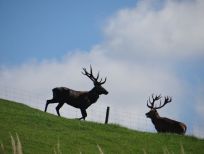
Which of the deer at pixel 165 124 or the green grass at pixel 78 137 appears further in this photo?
the deer at pixel 165 124

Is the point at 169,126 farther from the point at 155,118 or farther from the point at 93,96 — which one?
the point at 93,96

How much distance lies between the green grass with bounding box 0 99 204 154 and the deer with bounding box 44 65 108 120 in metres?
3.51

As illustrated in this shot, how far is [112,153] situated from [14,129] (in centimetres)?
372

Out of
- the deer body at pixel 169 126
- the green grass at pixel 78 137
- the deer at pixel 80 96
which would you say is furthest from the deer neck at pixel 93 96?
the deer body at pixel 169 126

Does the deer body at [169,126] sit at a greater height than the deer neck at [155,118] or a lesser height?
lesser

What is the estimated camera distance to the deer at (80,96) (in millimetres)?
25266

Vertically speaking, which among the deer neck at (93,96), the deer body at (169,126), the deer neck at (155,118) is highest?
the deer neck at (93,96)

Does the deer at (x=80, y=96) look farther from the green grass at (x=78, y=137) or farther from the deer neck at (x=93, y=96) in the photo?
the green grass at (x=78, y=137)

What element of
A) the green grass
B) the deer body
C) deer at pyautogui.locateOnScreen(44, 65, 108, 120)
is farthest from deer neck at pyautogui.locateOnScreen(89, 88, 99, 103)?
the deer body

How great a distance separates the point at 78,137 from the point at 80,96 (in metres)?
7.13

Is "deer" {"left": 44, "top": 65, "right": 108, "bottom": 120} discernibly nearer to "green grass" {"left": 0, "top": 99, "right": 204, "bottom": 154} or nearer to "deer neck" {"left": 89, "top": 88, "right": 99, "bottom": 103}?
"deer neck" {"left": 89, "top": 88, "right": 99, "bottom": 103}

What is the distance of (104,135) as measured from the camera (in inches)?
767

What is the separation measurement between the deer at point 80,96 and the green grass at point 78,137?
11.5 feet

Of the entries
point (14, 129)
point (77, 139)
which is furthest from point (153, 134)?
point (14, 129)
